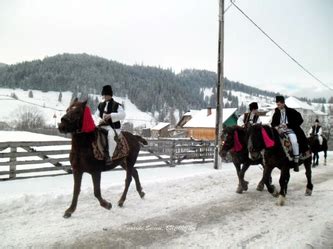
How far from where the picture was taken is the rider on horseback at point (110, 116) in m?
6.43

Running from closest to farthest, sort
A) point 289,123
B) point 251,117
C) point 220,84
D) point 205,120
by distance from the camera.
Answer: point 289,123
point 251,117
point 220,84
point 205,120

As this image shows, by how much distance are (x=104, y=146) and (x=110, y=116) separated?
677mm

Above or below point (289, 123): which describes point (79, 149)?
below

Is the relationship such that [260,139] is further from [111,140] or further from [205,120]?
[205,120]

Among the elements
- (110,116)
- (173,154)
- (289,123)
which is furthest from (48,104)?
(289,123)

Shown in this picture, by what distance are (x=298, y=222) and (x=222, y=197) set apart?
236 centimetres

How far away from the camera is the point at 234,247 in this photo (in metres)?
4.43

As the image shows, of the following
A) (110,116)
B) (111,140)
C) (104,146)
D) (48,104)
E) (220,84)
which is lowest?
(104,146)

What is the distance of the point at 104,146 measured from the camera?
244 inches

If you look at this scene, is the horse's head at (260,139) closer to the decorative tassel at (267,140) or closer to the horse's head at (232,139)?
the decorative tassel at (267,140)

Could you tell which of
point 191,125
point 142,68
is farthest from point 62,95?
point 191,125

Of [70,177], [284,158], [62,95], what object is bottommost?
[70,177]

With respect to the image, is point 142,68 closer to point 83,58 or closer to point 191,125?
point 83,58

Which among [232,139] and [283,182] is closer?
[283,182]
